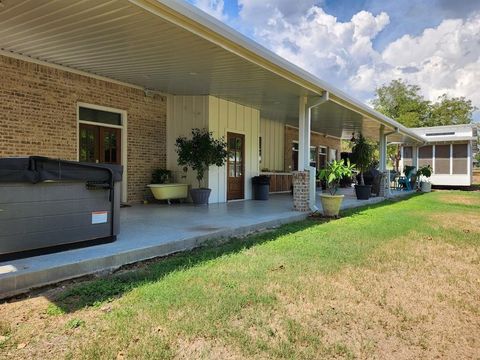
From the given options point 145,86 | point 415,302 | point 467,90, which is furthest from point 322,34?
point 467,90

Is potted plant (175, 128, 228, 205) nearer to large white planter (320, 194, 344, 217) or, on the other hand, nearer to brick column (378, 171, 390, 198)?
large white planter (320, 194, 344, 217)

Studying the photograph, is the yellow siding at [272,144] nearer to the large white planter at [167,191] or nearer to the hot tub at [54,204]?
the large white planter at [167,191]

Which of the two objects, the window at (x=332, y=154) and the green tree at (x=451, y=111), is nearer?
the window at (x=332, y=154)

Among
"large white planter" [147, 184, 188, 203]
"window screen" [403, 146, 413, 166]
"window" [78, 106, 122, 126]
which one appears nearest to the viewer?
"window" [78, 106, 122, 126]

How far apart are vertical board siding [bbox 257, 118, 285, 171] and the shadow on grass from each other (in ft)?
26.1

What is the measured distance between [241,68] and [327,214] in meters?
3.95

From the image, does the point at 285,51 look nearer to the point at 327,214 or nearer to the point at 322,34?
the point at 322,34

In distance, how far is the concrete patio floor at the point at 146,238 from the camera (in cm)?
332

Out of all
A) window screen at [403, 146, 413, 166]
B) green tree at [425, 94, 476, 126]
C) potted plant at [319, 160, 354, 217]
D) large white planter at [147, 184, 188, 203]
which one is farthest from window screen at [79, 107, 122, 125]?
green tree at [425, 94, 476, 126]

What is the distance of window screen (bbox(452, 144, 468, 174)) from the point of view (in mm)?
19547

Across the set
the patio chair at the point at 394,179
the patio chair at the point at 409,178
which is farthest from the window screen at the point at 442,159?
the patio chair at the point at 409,178

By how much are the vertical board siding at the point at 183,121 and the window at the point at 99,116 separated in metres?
1.59

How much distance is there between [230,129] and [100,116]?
11.9ft

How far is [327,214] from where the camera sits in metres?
8.22
